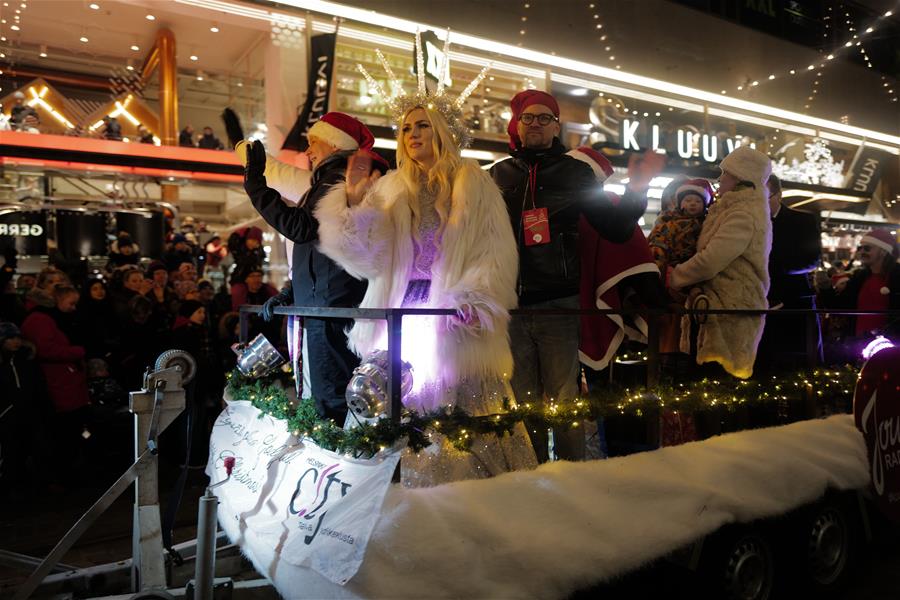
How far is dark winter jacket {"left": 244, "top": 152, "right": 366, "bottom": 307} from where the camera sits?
3.22 m

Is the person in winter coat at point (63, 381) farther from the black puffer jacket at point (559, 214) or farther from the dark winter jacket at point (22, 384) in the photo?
the black puffer jacket at point (559, 214)

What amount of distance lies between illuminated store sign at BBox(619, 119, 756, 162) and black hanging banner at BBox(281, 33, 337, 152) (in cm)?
497

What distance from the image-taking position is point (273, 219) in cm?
323

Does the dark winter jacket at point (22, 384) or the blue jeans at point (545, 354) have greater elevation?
the blue jeans at point (545, 354)

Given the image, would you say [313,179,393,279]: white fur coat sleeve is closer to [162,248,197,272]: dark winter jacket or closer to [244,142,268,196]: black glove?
[244,142,268,196]: black glove

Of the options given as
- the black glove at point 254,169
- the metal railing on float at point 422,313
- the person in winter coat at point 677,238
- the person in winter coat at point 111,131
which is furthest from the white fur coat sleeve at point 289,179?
the person in winter coat at point 111,131

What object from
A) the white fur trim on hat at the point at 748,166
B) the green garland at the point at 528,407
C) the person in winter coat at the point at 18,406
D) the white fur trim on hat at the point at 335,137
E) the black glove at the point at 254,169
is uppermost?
the white fur trim on hat at the point at 335,137

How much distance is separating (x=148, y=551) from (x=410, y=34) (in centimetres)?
907

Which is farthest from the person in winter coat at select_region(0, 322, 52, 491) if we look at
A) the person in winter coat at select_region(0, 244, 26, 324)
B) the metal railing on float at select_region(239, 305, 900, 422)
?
the metal railing on float at select_region(239, 305, 900, 422)

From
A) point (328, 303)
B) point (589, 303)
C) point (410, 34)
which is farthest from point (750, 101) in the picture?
point (328, 303)

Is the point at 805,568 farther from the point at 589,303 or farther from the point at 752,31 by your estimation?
the point at 752,31

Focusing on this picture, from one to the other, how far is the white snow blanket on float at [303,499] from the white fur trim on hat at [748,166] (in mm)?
2940

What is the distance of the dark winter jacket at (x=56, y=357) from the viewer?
5.74 metres

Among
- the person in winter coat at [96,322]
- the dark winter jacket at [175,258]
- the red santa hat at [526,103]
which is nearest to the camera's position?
the red santa hat at [526,103]
